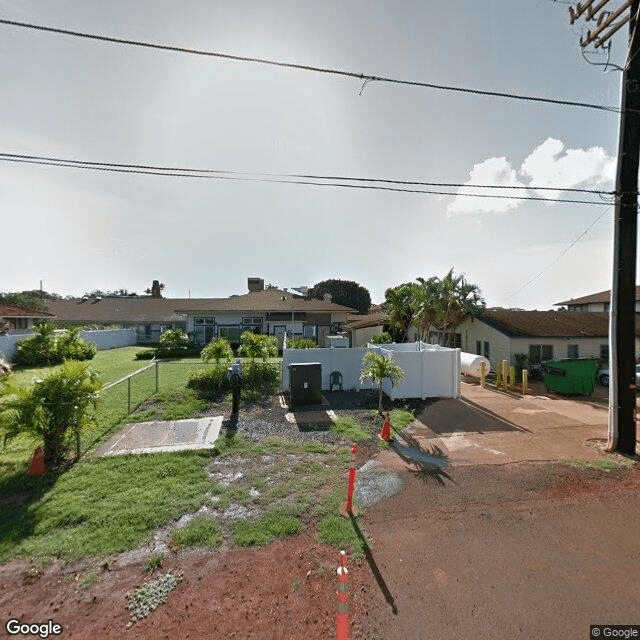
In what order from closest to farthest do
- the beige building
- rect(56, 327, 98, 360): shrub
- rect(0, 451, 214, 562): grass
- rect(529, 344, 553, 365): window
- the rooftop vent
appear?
rect(0, 451, 214, 562): grass, the beige building, rect(529, 344, 553, 365): window, rect(56, 327, 98, 360): shrub, the rooftop vent

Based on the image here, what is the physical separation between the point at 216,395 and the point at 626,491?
1239cm

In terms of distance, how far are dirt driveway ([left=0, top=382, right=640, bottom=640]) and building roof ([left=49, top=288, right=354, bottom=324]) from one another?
26.1 m

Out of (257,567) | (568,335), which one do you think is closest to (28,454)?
(257,567)

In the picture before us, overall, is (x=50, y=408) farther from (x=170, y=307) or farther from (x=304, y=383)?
(x=170, y=307)

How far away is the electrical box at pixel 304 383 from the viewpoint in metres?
12.0

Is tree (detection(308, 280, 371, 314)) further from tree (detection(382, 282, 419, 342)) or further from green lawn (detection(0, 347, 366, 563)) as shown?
green lawn (detection(0, 347, 366, 563))

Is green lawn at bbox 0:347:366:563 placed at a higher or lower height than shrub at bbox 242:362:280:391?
lower

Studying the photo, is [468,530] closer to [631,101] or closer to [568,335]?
[631,101]

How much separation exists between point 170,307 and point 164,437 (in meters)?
38.5

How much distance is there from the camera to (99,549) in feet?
14.6

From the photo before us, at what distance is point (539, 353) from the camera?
765 inches

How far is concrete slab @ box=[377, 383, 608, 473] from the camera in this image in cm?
779

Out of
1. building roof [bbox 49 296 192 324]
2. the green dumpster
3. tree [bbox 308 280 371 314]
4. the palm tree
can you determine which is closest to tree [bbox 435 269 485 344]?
the palm tree

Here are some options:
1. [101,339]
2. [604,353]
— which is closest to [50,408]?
[604,353]
